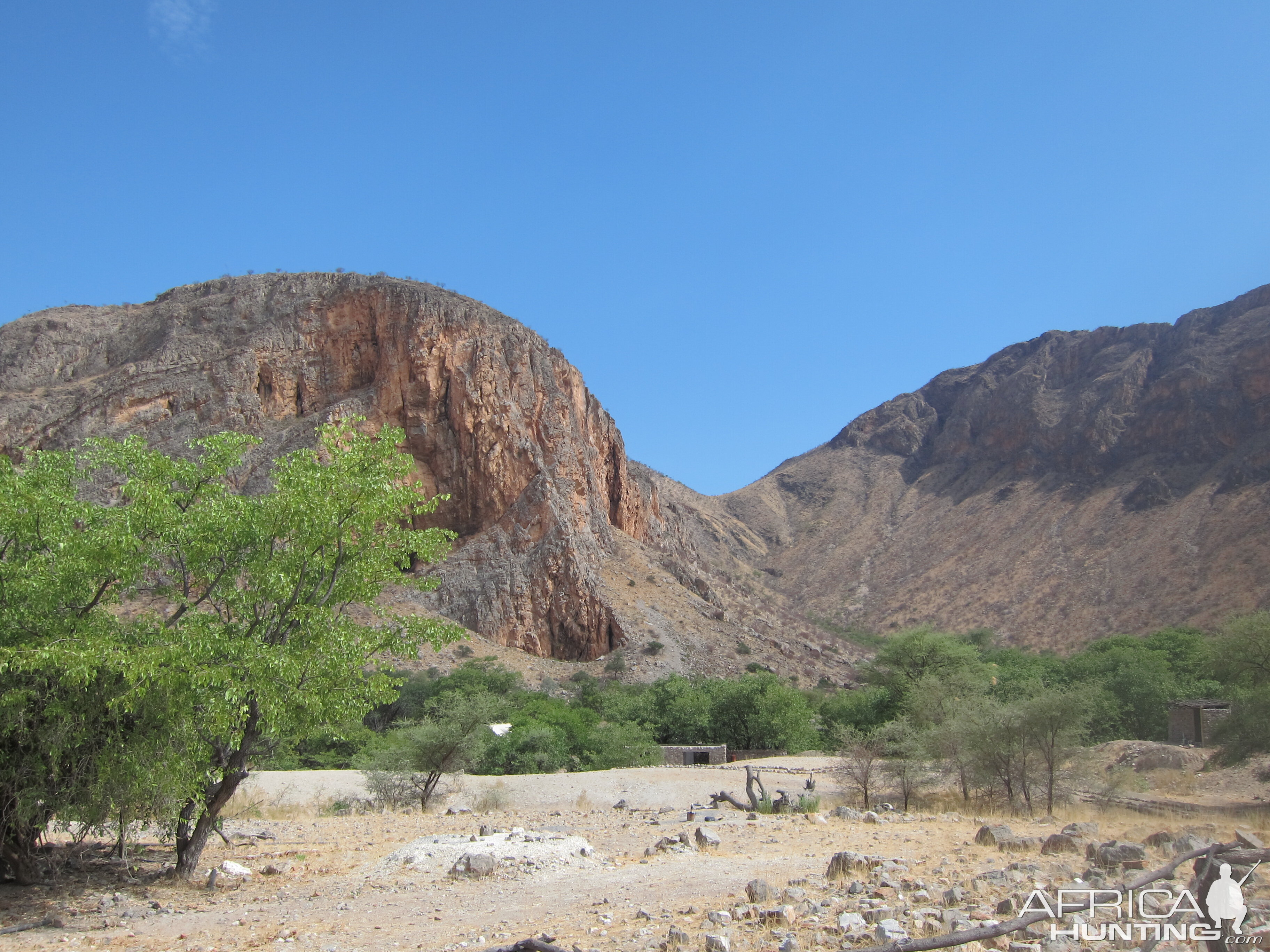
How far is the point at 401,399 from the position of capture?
66.9m

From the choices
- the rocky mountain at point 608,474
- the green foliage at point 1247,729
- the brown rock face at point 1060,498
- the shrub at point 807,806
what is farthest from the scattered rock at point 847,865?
the brown rock face at point 1060,498

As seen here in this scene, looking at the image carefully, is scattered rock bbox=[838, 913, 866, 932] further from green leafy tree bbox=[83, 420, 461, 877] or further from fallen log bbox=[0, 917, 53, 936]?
fallen log bbox=[0, 917, 53, 936]

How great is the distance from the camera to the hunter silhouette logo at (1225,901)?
525cm

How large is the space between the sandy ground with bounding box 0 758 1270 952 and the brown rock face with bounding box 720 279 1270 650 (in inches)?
2339

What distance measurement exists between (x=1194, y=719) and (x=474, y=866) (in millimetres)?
28004

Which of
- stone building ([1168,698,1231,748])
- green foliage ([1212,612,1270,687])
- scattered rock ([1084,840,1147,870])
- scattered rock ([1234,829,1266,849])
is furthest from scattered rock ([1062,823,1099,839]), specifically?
stone building ([1168,698,1231,748])

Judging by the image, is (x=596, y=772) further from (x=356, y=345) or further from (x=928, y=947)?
(x=356, y=345)

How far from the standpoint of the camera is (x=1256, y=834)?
480 inches

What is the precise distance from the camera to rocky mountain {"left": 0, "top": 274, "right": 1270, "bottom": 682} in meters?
60.8

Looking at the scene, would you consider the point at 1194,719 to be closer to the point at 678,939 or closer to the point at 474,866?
the point at 474,866

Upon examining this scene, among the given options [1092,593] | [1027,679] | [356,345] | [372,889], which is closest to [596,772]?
[372,889]

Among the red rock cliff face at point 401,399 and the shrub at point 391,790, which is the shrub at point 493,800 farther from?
the red rock cliff face at point 401,399

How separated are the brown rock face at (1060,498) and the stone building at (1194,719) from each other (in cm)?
3603

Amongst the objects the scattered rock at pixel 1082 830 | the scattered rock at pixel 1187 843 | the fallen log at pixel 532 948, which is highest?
the fallen log at pixel 532 948
